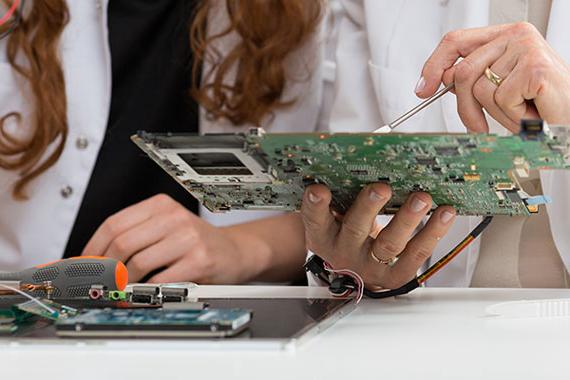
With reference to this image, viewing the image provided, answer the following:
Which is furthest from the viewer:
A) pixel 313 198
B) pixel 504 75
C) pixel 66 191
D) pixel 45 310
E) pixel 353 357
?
pixel 66 191

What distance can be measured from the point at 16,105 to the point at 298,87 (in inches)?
16.1

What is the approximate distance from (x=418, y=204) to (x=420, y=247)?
0.26 ft

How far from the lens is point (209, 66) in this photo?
1312mm

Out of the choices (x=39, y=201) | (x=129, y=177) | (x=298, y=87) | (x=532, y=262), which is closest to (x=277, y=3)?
(x=298, y=87)

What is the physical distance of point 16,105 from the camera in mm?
1232

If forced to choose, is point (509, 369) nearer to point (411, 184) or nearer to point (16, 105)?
point (411, 184)

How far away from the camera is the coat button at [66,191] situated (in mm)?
1235

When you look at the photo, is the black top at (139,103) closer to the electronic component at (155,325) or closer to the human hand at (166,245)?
the human hand at (166,245)

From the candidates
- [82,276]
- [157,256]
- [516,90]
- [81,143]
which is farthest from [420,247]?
[81,143]

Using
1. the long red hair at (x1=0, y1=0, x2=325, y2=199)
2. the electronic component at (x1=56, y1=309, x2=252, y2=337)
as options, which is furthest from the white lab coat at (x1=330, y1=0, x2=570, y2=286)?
the electronic component at (x1=56, y1=309, x2=252, y2=337)

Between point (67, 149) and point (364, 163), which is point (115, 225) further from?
point (364, 163)

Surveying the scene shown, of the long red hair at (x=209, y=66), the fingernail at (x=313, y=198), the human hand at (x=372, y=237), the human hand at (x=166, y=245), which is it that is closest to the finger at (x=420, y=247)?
the human hand at (x=372, y=237)

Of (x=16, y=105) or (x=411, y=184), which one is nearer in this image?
(x=411, y=184)

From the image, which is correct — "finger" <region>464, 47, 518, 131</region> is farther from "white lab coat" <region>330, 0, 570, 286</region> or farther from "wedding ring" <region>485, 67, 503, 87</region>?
"white lab coat" <region>330, 0, 570, 286</region>
